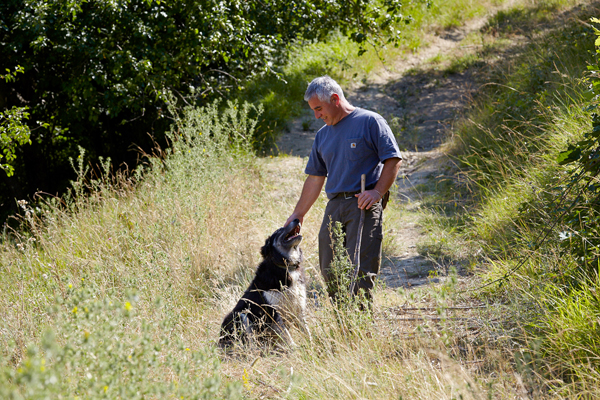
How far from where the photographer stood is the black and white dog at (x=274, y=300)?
3984mm

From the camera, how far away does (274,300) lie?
162 inches

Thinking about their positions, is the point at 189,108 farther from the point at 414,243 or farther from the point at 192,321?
the point at 192,321

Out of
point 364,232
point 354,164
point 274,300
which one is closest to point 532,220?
point 364,232

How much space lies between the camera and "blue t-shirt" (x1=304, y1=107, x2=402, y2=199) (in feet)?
13.1

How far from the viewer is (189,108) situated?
29.7 ft

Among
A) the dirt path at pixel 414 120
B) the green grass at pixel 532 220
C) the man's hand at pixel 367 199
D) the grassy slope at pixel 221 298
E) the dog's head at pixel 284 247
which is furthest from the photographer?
the dirt path at pixel 414 120

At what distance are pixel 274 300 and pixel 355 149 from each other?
4.81 feet

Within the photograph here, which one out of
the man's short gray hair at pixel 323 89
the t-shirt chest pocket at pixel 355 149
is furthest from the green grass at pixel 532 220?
the man's short gray hair at pixel 323 89

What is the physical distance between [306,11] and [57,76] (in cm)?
564

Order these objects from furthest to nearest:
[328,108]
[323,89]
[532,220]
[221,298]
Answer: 1. [532,220]
2. [221,298]
3. [328,108]
4. [323,89]

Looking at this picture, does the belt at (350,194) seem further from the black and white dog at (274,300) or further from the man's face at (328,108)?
the man's face at (328,108)

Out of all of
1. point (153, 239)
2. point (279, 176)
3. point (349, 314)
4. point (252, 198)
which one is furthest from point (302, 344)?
point (279, 176)

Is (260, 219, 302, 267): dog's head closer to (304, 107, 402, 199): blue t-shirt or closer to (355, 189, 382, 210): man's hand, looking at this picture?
(304, 107, 402, 199): blue t-shirt

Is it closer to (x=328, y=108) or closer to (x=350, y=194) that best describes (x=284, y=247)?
(x=350, y=194)
